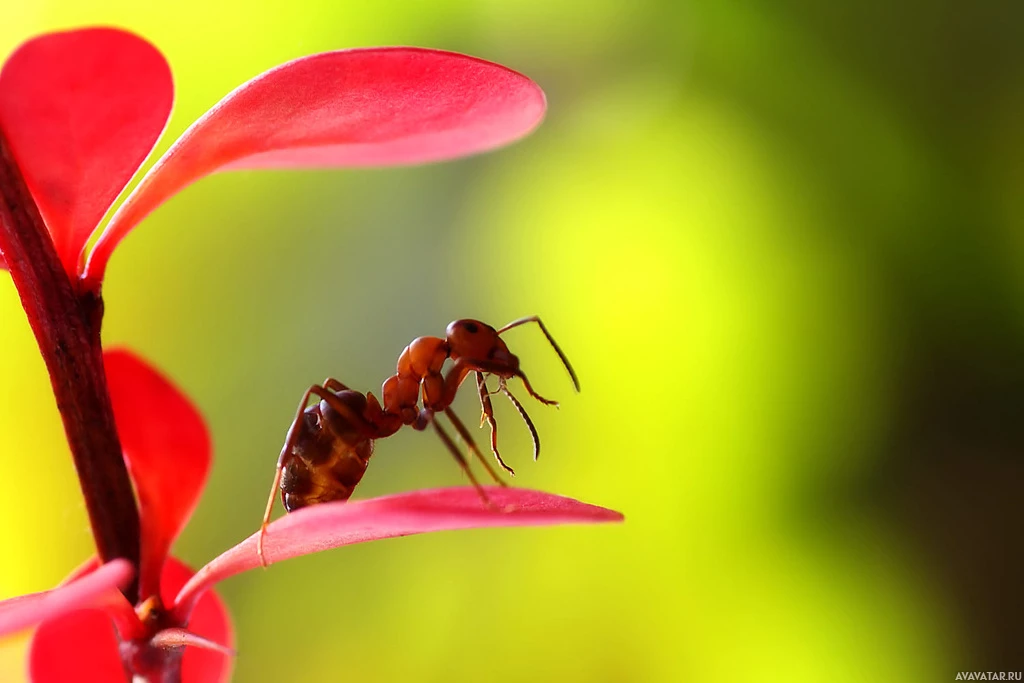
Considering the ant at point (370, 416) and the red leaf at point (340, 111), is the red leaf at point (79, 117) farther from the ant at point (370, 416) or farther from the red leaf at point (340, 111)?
the ant at point (370, 416)

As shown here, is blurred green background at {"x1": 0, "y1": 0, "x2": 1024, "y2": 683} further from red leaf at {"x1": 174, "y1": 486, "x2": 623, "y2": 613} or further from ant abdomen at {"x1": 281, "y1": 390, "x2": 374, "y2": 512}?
red leaf at {"x1": 174, "y1": 486, "x2": 623, "y2": 613}

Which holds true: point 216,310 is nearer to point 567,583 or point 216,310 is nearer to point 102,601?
point 567,583

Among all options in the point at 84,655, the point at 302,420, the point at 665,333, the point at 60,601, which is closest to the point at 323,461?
the point at 302,420

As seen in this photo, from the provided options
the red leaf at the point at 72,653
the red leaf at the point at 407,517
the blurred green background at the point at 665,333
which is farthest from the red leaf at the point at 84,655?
the blurred green background at the point at 665,333

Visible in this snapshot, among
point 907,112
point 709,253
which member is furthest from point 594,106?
point 907,112

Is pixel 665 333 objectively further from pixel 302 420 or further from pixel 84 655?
pixel 84 655

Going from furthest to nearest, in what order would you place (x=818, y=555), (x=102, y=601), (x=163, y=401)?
(x=818, y=555) < (x=163, y=401) < (x=102, y=601)

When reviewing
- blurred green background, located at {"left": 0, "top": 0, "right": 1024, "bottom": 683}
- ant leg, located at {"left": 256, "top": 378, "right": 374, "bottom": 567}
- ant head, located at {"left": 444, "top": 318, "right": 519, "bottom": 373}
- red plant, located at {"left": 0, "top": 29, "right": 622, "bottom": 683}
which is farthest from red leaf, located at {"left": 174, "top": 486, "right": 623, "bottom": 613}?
blurred green background, located at {"left": 0, "top": 0, "right": 1024, "bottom": 683}
